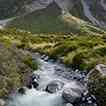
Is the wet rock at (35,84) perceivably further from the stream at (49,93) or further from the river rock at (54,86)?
the river rock at (54,86)

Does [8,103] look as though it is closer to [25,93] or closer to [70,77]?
[25,93]

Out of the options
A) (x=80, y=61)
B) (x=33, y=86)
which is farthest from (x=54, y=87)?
(x=80, y=61)

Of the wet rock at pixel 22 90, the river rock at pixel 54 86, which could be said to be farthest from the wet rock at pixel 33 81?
the river rock at pixel 54 86

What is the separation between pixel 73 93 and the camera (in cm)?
2452

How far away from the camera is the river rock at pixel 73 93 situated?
2422cm

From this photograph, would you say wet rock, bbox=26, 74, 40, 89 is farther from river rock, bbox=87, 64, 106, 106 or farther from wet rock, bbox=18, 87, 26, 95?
river rock, bbox=87, 64, 106, 106

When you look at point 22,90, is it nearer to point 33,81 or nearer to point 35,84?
point 35,84

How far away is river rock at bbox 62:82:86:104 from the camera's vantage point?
24219mm

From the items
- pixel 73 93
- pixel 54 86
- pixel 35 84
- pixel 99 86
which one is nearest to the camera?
pixel 99 86

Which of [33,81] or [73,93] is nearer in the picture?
[73,93]

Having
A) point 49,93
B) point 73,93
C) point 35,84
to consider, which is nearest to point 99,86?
point 73,93

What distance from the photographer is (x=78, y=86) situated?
1033 inches

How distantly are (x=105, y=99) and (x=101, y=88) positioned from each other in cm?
91

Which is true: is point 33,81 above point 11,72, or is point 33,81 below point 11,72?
below
